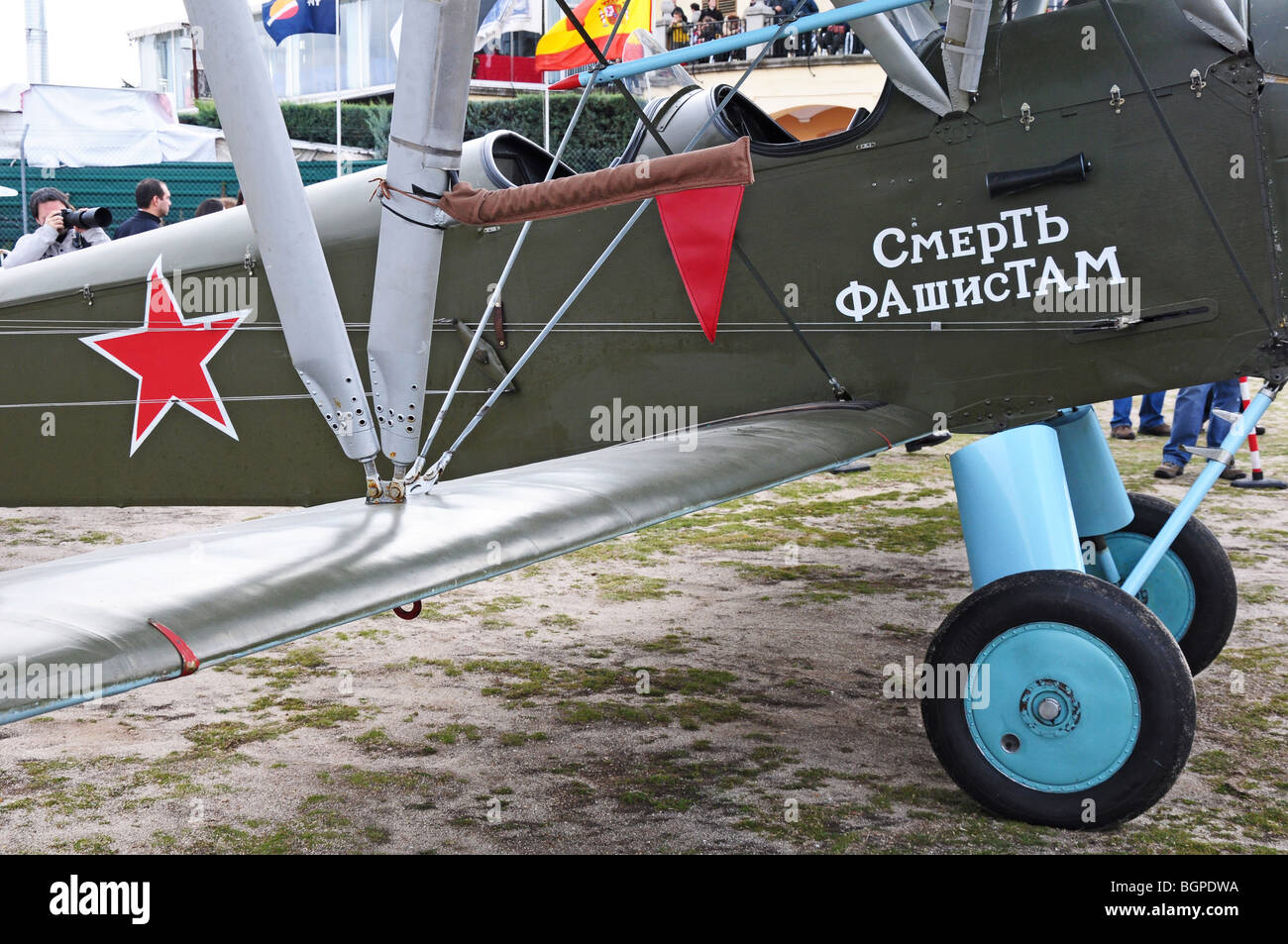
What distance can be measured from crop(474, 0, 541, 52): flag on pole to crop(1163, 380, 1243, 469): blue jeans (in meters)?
7.49

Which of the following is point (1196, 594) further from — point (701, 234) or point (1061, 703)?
point (701, 234)

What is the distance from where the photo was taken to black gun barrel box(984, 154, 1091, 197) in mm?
3531

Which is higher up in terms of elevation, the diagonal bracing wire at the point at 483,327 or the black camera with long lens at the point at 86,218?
the black camera with long lens at the point at 86,218

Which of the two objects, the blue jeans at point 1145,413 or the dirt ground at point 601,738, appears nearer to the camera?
the dirt ground at point 601,738

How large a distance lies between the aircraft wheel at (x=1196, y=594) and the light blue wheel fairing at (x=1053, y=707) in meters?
1.38

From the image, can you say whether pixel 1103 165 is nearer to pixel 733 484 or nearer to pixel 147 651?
pixel 733 484

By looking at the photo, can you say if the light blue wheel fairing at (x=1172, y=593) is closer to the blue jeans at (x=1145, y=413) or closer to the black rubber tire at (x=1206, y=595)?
the black rubber tire at (x=1206, y=595)

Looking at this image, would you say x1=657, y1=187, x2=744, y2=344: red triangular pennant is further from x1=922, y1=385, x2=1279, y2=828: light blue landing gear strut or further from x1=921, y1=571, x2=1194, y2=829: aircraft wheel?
x1=921, y1=571, x2=1194, y2=829: aircraft wheel

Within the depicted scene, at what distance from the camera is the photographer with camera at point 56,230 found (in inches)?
266

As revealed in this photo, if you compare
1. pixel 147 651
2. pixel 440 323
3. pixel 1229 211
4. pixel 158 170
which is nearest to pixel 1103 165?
pixel 1229 211

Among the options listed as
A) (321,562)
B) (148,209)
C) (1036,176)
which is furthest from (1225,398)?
(321,562)
